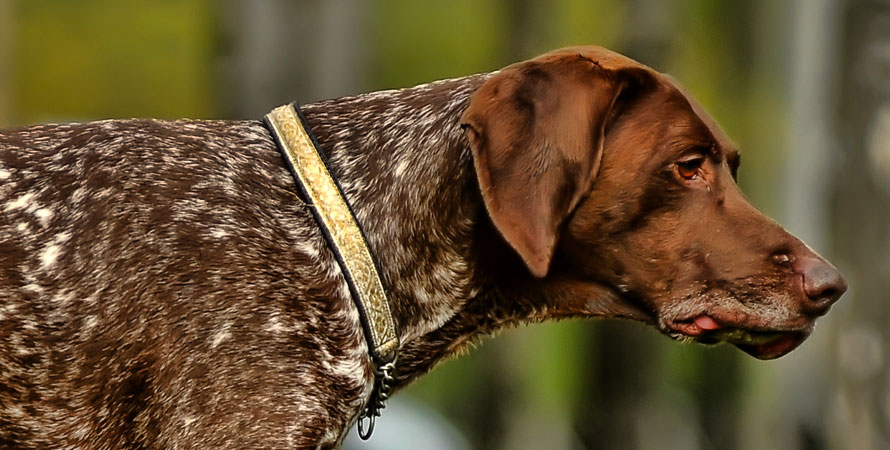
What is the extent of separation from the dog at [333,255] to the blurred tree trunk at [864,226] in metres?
4.34

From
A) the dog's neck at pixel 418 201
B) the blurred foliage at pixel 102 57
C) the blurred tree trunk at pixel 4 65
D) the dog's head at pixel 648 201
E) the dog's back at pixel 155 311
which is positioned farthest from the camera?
the blurred foliage at pixel 102 57

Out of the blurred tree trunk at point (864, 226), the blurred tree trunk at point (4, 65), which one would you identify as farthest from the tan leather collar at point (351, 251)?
the blurred tree trunk at point (4, 65)

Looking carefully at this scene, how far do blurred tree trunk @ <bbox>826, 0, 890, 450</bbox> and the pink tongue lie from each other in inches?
175

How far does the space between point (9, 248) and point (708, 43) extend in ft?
34.0

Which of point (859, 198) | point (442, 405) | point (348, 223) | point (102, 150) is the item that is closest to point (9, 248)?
point (102, 150)

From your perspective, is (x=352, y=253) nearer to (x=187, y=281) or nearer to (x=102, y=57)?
(x=187, y=281)

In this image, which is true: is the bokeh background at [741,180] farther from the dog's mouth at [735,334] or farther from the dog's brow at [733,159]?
the dog's mouth at [735,334]

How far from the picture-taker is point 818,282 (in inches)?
175

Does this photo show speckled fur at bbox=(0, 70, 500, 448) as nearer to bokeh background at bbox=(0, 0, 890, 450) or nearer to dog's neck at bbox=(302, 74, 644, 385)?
dog's neck at bbox=(302, 74, 644, 385)

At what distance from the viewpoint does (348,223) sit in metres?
4.51

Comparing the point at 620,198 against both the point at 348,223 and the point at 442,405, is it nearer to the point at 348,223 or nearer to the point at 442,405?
the point at 348,223

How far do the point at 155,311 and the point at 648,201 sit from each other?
4.84 feet

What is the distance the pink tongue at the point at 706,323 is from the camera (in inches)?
178

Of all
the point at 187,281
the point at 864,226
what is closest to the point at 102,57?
the point at 864,226
